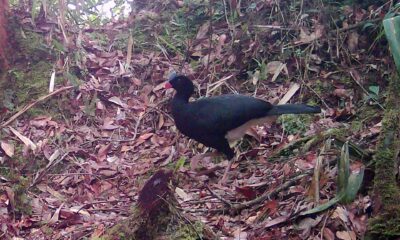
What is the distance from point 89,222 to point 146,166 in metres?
1.26

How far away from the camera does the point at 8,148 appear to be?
5305mm

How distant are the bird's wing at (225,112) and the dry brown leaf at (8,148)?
5.01 feet

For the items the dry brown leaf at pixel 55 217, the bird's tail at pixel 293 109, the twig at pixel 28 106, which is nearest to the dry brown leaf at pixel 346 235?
the bird's tail at pixel 293 109

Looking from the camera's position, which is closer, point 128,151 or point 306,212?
point 306,212

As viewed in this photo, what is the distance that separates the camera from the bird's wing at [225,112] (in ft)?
16.2

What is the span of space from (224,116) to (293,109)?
54cm

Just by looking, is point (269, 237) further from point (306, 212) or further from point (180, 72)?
point (180, 72)

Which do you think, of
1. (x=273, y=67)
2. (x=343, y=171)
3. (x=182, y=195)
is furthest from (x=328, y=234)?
(x=273, y=67)

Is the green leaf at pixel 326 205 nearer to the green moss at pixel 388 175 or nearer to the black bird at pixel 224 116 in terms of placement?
the green moss at pixel 388 175

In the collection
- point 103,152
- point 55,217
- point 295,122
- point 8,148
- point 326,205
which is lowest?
point 103,152

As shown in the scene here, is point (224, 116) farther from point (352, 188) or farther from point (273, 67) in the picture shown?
point (352, 188)

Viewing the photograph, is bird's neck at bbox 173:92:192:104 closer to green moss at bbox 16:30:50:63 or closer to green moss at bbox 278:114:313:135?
green moss at bbox 278:114:313:135

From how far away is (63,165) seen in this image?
5211 mm

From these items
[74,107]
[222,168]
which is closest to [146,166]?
[222,168]
